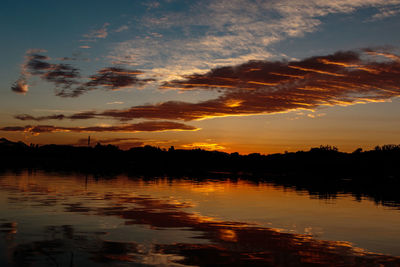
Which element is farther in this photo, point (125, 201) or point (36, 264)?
point (125, 201)

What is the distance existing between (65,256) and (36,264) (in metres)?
1.65

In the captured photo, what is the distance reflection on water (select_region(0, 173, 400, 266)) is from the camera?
62.2ft

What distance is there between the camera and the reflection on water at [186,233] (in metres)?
19.0

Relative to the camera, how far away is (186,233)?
2502 centimetres

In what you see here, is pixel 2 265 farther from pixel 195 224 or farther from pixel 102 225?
pixel 195 224

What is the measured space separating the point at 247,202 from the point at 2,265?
102ft

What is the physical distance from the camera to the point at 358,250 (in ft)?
72.0

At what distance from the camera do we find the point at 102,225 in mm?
26547

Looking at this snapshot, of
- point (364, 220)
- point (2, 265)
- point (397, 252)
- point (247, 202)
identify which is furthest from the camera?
point (247, 202)

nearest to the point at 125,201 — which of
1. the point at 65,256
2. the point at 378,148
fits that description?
the point at 65,256

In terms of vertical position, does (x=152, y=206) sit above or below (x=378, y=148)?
below

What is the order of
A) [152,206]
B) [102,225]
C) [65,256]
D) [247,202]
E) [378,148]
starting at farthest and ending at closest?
[378,148]
[247,202]
[152,206]
[102,225]
[65,256]

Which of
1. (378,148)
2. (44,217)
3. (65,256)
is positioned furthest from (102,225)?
(378,148)

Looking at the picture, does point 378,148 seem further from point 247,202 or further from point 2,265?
point 2,265
